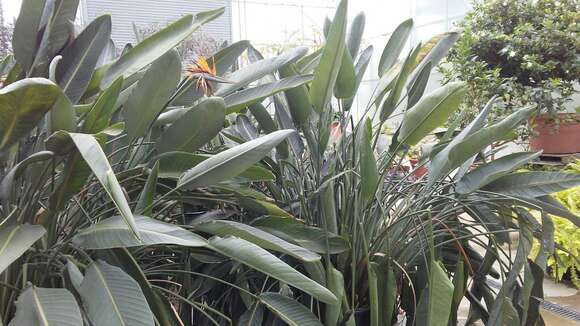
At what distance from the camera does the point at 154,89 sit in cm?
70

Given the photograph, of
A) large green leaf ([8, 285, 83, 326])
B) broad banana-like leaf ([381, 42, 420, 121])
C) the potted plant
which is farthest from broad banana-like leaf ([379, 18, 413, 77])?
the potted plant

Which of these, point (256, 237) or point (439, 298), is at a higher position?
point (256, 237)

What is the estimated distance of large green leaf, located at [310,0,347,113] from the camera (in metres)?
0.80

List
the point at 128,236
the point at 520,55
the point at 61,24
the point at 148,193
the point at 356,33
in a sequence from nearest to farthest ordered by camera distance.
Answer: the point at 128,236
the point at 148,193
the point at 61,24
the point at 356,33
the point at 520,55

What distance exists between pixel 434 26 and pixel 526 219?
3982 mm

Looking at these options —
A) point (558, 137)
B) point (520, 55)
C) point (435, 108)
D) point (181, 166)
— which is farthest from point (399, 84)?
point (558, 137)

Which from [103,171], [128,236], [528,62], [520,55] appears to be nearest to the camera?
[103,171]

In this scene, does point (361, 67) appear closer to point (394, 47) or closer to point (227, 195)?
point (394, 47)

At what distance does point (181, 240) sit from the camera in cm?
57

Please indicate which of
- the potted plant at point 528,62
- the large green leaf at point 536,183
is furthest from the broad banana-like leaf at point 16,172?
the potted plant at point 528,62

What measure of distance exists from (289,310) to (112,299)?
0.95 feet

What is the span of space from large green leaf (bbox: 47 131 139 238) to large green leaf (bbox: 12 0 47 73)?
30 cm

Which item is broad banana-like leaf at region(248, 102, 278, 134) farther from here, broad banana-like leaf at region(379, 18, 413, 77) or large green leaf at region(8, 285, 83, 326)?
large green leaf at region(8, 285, 83, 326)

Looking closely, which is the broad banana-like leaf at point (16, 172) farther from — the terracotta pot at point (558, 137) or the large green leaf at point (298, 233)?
the terracotta pot at point (558, 137)
